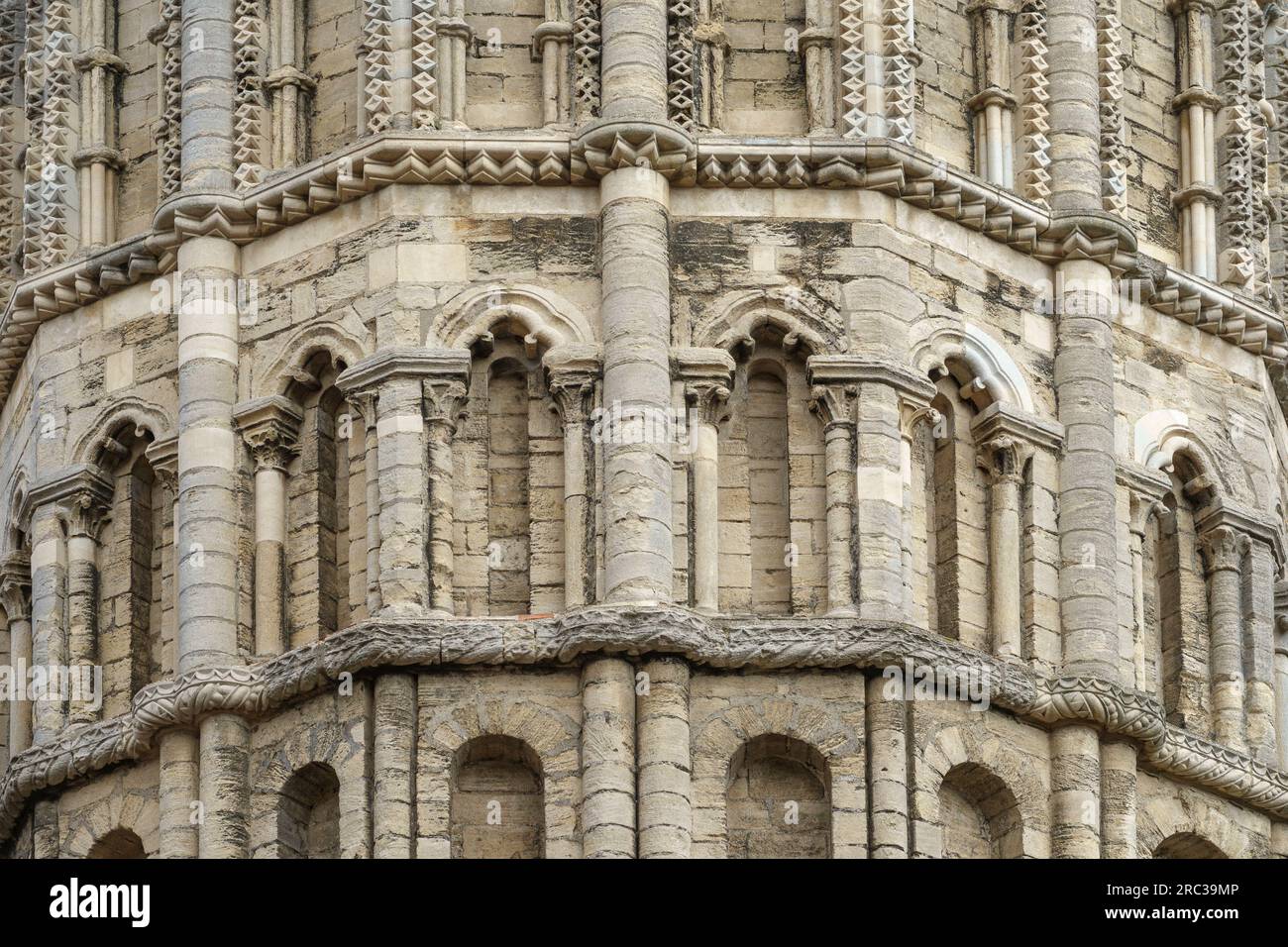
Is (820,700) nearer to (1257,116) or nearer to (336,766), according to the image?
(336,766)

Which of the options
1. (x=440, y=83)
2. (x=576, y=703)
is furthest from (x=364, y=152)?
(x=576, y=703)

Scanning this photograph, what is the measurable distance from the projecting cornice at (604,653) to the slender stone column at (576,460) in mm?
413

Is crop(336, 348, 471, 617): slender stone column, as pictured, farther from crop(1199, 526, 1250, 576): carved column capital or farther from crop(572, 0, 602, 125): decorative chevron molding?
crop(1199, 526, 1250, 576): carved column capital

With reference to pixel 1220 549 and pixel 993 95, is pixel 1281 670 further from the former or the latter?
pixel 993 95

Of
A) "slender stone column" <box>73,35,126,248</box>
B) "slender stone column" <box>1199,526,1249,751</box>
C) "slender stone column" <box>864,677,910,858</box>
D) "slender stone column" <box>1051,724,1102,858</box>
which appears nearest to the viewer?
"slender stone column" <box>864,677,910,858</box>

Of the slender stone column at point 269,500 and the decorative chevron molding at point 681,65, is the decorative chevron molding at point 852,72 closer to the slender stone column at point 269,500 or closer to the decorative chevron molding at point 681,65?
the decorative chevron molding at point 681,65

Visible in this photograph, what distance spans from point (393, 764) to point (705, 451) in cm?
304

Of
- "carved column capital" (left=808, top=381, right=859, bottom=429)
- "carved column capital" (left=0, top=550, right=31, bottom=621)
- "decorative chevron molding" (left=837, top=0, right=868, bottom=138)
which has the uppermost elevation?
"decorative chevron molding" (left=837, top=0, right=868, bottom=138)

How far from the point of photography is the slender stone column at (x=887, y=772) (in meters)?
46.5

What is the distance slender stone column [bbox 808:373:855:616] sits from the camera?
4719 centimetres

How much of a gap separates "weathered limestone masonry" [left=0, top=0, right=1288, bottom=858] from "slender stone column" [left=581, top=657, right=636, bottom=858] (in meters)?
0.04

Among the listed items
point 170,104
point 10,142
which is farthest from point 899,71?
point 10,142

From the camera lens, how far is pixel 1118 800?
157ft

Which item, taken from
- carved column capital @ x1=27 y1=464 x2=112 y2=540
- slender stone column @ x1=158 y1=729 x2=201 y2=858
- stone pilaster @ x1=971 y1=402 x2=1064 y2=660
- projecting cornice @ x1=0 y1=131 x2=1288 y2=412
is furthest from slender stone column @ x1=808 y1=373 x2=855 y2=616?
carved column capital @ x1=27 y1=464 x2=112 y2=540
